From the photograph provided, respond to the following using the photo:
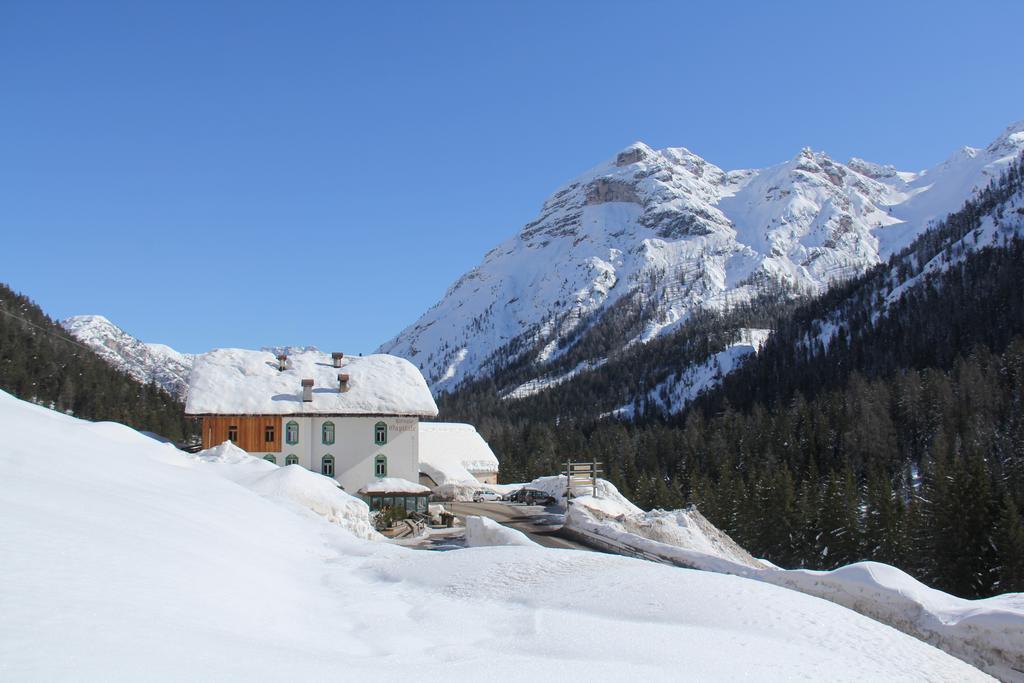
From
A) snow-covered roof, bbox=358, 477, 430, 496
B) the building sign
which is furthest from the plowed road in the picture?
the building sign

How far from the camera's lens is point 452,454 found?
219ft

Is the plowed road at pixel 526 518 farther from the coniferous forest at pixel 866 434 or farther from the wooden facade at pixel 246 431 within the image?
the coniferous forest at pixel 866 434

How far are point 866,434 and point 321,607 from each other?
8798 centimetres

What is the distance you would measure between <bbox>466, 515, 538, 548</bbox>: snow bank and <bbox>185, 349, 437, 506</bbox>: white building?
1358 centimetres

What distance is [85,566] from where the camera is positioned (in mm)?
9781

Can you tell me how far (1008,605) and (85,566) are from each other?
1562 centimetres

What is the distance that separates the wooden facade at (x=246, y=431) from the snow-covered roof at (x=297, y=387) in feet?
1.47

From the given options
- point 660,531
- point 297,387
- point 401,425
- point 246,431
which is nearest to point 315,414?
point 297,387

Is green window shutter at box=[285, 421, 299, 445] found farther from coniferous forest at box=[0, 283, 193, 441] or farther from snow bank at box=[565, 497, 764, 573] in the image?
coniferous forest at box=[0, 283, 193, 441]

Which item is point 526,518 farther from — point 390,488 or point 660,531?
point 660,531

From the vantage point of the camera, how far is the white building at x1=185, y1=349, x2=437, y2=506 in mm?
39438

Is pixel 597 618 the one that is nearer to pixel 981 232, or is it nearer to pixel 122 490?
pixel 122 490

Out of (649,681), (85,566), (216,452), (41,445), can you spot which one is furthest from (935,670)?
(216,452)

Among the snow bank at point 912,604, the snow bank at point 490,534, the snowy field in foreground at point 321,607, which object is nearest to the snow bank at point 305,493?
the snow bank at point 490,534
